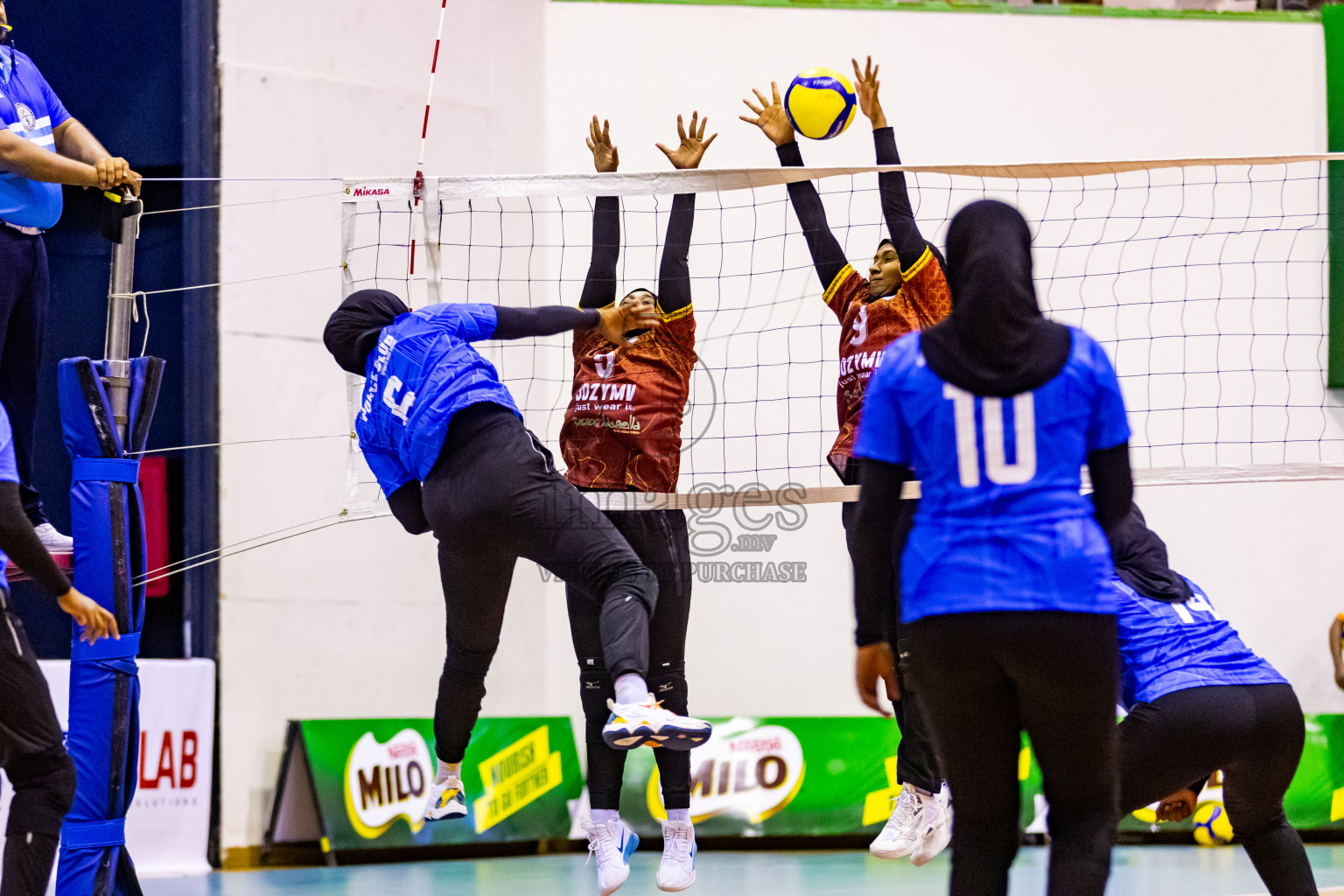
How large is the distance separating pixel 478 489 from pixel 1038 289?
15.5ft

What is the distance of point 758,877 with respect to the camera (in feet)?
21.5

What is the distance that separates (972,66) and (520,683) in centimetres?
490

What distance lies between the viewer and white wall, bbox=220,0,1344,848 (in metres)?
7.42

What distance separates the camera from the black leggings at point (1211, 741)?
338 centimetres

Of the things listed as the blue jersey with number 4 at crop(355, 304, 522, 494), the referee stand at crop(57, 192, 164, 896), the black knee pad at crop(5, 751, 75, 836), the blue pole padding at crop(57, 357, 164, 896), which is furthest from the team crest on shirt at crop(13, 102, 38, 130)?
the black knee pad at crop(5, 751, 75, 836)

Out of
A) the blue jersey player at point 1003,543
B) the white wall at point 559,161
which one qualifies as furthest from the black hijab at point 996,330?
the white wall at point 559,161

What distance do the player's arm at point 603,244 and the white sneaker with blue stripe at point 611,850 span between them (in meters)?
2.05

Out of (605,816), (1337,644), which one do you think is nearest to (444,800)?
(605,816)

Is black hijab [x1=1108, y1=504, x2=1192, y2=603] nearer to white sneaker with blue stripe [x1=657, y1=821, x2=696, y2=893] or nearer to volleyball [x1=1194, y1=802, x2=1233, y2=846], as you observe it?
white sneaker with blue stripe [x1=657, y1=821, x2=696, y2=893]

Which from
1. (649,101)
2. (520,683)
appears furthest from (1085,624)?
(649,101)

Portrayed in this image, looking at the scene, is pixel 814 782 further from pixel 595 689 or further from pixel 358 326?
pixel 358 326

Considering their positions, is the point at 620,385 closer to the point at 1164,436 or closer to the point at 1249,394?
the point at 1164,436

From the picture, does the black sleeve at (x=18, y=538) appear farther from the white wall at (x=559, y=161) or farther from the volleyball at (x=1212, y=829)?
the volleyball at (x=1212, y=829)

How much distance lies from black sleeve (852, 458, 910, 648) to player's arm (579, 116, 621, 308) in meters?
2.63
